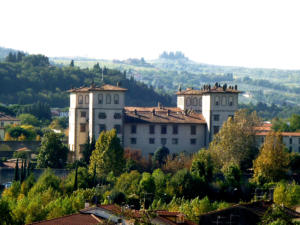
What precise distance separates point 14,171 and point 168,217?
Result: 122ft

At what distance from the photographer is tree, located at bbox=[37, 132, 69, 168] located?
86.6 meters

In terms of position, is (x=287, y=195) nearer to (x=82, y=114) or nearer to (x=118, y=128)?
(x=118, y=128)

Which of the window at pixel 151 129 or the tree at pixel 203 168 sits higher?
the window at pixel 151 129

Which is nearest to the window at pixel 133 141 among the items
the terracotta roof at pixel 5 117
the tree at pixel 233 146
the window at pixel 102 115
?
the window at pixel 102 115

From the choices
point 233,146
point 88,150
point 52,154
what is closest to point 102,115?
point 88,150

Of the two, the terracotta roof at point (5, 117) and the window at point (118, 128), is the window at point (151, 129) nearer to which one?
the window at point (118, 128)

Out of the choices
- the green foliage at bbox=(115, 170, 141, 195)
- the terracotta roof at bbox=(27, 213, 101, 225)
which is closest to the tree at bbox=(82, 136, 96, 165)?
the green foliage at bbox=(115, 170, 141, 195)

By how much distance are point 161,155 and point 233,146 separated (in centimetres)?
880

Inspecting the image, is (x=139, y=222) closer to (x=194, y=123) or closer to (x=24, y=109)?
(x=194, y=123)

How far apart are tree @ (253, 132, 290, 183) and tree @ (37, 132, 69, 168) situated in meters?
17.5

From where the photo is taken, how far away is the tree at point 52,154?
284 feet

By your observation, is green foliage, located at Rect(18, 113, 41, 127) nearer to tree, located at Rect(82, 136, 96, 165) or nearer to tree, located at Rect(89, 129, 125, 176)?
tree, located at Rect(82, 136, 96, 165)

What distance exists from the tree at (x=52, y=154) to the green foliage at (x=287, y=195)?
2270 cm

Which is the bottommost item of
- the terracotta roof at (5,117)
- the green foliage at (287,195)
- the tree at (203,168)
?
the green foliage at (287,195)
